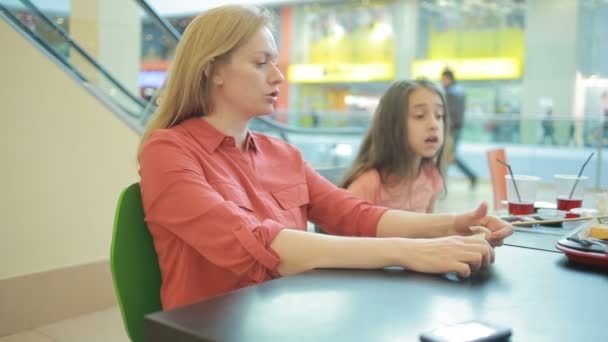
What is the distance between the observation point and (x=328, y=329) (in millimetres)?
734

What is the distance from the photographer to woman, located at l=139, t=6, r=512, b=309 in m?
1.09

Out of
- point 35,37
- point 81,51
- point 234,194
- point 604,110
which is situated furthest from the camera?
point 604,110

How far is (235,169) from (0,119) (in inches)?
78.2

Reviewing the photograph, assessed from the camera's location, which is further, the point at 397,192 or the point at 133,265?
the point at 397,192

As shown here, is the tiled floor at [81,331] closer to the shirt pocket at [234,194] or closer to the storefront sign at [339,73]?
the shirt pocket at [234,194]

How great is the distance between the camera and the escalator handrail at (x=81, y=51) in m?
3.35

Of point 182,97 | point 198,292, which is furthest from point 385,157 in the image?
point 198,292

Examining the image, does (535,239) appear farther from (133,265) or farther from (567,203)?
(133,265)

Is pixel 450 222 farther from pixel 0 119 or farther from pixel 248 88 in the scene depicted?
pixel 0 119

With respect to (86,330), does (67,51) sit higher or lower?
higher

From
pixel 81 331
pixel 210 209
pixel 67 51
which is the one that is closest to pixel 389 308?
pixel 210 209

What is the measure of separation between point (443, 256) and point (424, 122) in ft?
4.37

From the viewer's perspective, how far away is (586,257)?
3.77 feet

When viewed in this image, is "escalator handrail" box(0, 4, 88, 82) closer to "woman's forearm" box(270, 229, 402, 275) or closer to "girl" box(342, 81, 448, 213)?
"girl" box(342, 81, 448, 213)
